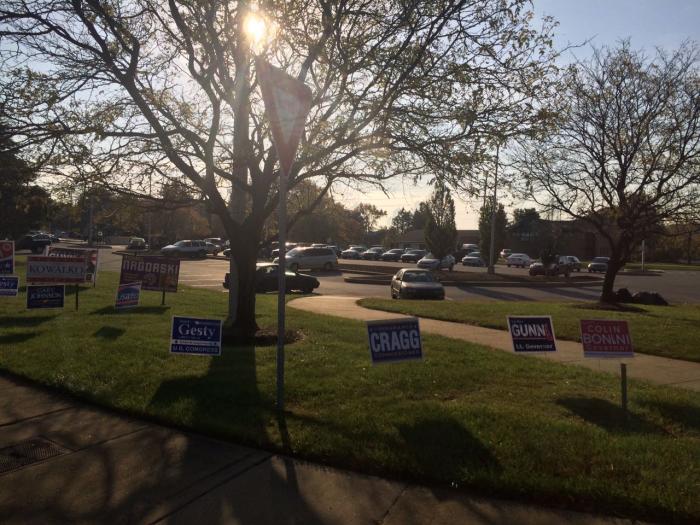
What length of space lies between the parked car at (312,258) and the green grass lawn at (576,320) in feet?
66.4

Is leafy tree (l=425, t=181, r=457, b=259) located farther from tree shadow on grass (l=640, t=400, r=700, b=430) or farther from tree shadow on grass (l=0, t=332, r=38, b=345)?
tree shadow on grass (l=640, t=400, r=700, b=430)

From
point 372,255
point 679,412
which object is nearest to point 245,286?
point 679,412

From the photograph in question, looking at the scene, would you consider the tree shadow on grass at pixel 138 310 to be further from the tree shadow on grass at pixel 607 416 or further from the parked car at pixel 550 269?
the parked car at pixel 550 269

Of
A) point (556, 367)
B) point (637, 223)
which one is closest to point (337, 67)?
point (556, 367)

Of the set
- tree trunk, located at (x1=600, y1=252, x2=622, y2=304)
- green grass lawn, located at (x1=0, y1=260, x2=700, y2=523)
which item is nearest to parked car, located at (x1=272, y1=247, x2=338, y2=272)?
tree trunk, located at (x1=600, y1=252, x2=622, y2=304)

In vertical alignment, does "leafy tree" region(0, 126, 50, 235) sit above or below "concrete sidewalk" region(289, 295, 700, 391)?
above

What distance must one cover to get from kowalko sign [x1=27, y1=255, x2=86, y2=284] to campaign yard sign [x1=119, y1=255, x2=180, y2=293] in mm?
1717

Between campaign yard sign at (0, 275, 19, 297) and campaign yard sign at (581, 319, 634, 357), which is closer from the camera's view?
campaign yard sign at (581, 319, 634, 357)

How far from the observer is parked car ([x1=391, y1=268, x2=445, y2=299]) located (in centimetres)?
2184

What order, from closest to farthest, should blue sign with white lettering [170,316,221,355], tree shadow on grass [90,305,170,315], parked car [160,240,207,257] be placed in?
blue sign with white lettering [170,316,221,355]
tree shadow on grass [90,305,170,315]
parked car [160,240,207,257]

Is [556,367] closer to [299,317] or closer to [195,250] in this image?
[299,317]

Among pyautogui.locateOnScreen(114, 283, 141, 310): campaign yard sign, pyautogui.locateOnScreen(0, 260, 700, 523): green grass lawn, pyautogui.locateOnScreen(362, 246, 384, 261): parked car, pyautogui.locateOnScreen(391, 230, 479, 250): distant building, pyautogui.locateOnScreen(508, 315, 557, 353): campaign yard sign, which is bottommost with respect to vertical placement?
pyautogui.locateOnScreen(362, 246, 384, 261): parked car

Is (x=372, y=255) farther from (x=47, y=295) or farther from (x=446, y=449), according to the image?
(x=446, y=449)

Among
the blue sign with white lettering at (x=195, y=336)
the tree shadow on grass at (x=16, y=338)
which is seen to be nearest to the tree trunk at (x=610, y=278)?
the blue sign with white lettering at (x=195, y=336)
